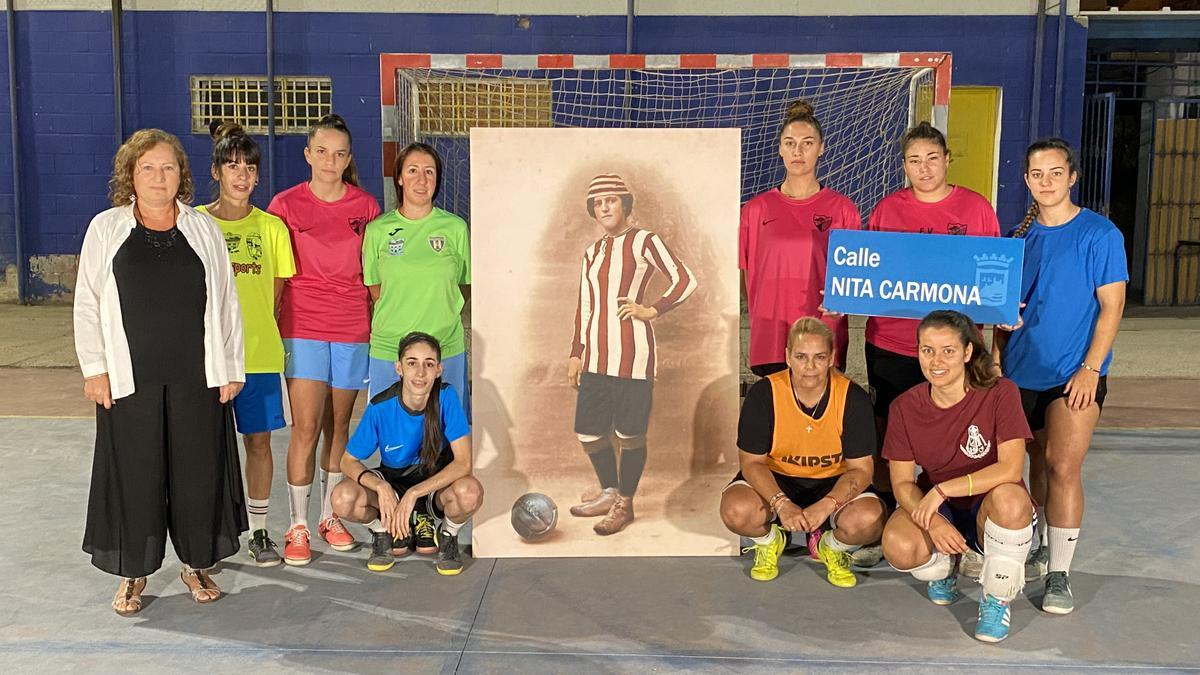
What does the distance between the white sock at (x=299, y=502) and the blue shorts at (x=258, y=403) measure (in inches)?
11.4

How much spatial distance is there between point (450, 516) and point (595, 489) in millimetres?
592

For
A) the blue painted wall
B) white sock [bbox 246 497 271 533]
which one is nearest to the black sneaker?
white sock [bbox 246 497 271 533]

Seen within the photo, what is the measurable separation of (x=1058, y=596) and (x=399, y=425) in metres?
2.44

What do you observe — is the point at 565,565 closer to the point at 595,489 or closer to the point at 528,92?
the point at 595,489

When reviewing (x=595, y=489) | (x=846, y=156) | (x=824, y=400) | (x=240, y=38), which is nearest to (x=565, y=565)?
(x=595, y=489)

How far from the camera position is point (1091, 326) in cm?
372

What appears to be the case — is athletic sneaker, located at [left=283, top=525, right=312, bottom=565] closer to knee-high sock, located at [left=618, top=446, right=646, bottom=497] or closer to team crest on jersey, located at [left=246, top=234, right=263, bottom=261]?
team crest on jersey, located at [left=246, top=234, right=263, bottom=261]

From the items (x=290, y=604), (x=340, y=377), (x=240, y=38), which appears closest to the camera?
(x=290, y=604)

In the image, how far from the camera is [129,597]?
3.62 meters

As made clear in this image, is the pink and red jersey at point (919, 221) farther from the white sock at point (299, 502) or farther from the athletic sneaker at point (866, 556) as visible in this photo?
the white sock at point (299, 502)

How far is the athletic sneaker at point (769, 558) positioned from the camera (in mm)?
3947

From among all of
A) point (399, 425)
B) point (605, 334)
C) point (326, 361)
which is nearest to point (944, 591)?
point (605, 334)

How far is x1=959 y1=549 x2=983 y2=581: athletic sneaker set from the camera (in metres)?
3.79

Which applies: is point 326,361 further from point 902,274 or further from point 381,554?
point 902,274
